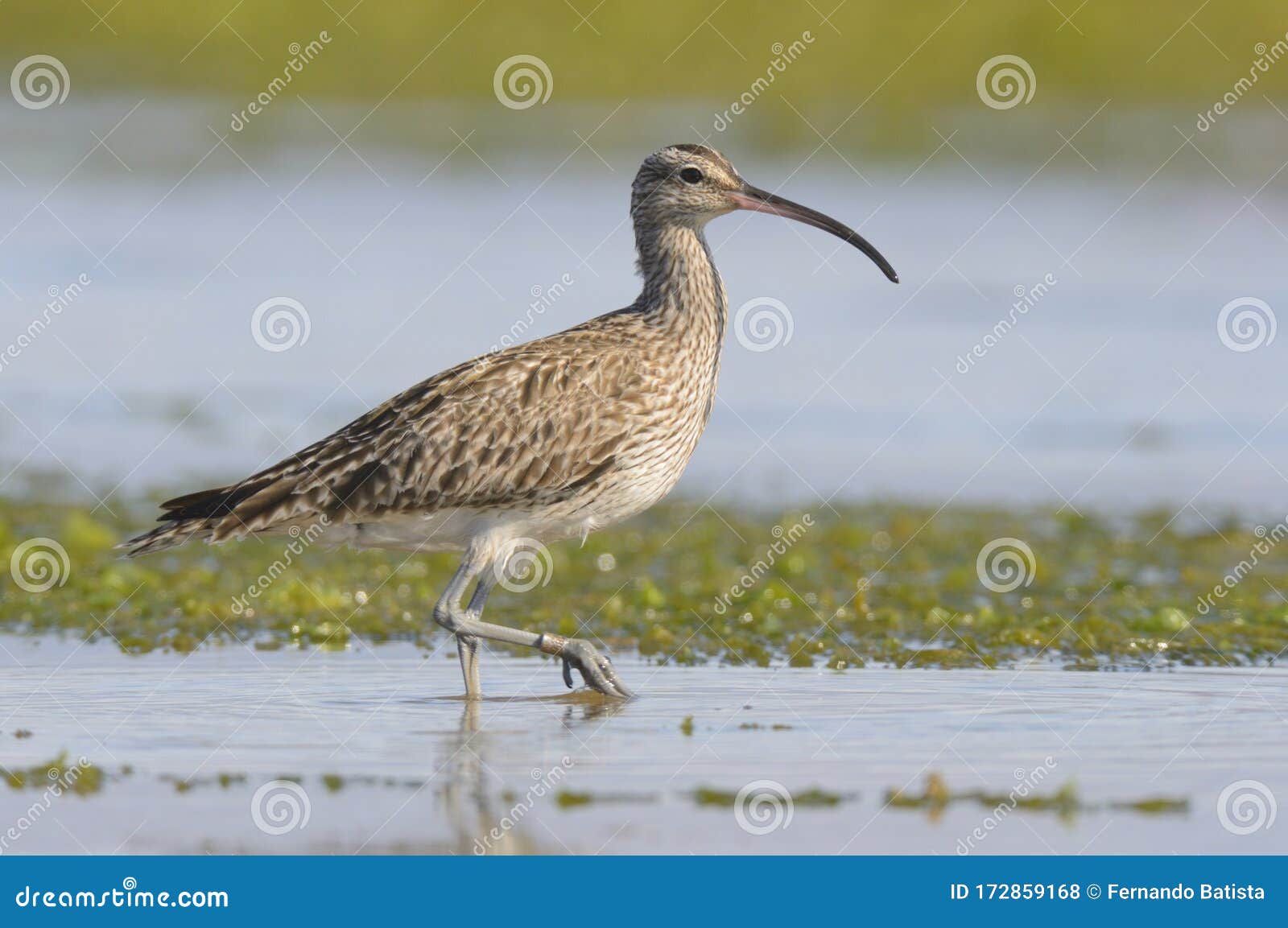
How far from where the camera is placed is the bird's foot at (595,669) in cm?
1002

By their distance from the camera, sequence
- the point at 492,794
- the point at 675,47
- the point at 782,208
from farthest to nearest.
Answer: the point at 675,47
the point at 782,208
the point at 492,794

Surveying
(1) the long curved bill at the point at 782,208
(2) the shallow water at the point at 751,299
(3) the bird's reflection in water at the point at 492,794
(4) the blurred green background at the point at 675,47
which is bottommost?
(3) the bird's reflection in water at the point at 492,794

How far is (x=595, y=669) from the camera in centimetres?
Answer: 1002

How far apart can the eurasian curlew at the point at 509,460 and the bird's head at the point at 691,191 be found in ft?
1.17

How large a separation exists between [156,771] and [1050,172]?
28.0 m

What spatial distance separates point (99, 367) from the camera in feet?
72.2

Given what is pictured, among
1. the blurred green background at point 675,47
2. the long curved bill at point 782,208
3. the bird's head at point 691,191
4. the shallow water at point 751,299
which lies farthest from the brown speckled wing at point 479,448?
the blurred green background at point 675,47

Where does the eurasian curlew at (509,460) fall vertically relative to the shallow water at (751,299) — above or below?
below

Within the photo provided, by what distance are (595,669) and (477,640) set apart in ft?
2.23

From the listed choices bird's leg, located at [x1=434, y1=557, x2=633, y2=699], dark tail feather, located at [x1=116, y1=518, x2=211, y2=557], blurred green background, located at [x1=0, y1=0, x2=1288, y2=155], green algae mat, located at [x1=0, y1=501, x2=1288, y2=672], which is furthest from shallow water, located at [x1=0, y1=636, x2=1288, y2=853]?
blurred green background, located at [x1=0, y1=0, x2=1288, y2=155]

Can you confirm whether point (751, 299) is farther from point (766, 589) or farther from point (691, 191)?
point (691, 191)

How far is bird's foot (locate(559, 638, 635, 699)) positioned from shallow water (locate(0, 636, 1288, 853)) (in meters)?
0.11

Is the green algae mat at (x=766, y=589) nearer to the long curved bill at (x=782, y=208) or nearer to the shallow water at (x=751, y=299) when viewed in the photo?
the shallow water at (x=751, y=299)

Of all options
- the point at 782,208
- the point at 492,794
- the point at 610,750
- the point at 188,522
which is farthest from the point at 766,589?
the point at 492,794
